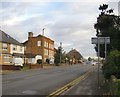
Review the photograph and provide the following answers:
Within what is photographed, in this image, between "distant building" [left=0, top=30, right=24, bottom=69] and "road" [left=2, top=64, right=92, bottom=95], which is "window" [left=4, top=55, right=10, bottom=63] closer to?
"distant building" [left=0, top=30, right=24, bottom=69]

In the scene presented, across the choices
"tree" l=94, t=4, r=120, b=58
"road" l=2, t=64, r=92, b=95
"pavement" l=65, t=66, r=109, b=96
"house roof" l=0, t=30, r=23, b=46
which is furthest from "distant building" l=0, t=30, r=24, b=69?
"pavement" l=65, t=66, r=109, b=96

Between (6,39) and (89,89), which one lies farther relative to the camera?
(6,39)

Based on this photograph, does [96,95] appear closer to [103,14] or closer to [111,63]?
[111,63]

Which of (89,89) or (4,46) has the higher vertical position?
(4,46)

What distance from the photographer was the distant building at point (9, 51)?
7012 centimetres

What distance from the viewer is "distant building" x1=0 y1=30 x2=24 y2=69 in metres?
70.1

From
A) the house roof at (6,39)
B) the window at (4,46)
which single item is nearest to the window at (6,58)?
the window at (4,46)

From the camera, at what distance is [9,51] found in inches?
2965

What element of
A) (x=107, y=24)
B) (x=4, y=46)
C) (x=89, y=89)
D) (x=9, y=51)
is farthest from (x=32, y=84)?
(x=9, y=51)

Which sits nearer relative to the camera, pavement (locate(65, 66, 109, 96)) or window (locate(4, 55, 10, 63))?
pavement (locate(65, 66, 109, 96))

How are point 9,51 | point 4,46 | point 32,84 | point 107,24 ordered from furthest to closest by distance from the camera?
point 9,51 < point 4,46 < point 107,24 < point 32,84

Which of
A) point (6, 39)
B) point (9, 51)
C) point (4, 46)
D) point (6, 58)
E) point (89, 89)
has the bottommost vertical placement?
point (89, 89)

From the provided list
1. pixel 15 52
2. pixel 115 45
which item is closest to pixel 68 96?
pixel 115 45

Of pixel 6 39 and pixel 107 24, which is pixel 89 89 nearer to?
pixel 107 24
